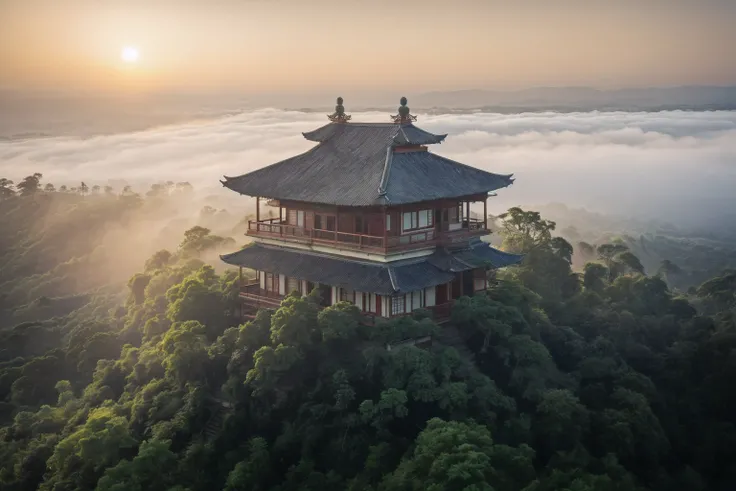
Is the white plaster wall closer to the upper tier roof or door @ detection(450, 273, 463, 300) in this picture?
the upper tier roof

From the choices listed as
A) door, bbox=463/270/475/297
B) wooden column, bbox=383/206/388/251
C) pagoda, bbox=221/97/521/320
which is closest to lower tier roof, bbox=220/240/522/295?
pagoda, bbox=221/97/521/320

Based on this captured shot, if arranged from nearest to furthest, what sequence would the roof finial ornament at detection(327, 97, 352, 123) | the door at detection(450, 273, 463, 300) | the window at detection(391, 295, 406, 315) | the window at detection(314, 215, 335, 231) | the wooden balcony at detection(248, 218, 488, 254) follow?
the window at detection(391, 295, 406, 315), the wooden balcony at detection(248, 218, 488, 254), the door at detection(450, 273, 463, 300), the window at detection(314, 215, 335, 231), the roof finial ornament at detection(327, 97, 352, 123)

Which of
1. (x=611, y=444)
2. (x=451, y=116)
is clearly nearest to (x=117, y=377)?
(x=611, y=444)

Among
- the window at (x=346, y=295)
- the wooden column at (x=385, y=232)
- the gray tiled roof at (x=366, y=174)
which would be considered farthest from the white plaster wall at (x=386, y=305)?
the gray tiled roof at (x=366, y=174)

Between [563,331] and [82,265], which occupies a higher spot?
[563,331]

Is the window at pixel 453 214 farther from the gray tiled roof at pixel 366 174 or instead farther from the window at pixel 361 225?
the window at pixel 361 225

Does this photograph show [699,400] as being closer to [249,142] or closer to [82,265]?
[82,265]
